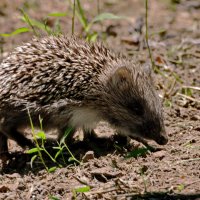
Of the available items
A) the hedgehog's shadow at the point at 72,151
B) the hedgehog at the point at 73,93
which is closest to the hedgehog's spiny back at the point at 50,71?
the hedgehog at the point at 73,93

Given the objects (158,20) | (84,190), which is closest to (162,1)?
(158,20)

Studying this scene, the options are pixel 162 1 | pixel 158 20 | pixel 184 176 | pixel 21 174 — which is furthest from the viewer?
pixel 162 1

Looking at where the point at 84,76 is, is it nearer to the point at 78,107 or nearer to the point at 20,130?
the point at 78,107

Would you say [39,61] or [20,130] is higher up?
[39,61]

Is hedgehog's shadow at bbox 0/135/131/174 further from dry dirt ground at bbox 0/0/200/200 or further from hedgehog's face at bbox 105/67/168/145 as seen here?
hedgehog's face at bbox 105/67/168/145

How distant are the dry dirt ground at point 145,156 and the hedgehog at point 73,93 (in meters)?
0.32

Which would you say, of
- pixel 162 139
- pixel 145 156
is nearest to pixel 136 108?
pixel 162 139

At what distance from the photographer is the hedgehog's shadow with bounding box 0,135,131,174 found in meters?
7.27

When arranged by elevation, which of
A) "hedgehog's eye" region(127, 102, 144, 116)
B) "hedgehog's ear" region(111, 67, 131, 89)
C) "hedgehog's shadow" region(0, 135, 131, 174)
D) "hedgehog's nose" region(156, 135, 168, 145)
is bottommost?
"hedgehog's shadow" region(0, 135, 131, 174)

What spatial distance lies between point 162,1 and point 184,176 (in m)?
8.58

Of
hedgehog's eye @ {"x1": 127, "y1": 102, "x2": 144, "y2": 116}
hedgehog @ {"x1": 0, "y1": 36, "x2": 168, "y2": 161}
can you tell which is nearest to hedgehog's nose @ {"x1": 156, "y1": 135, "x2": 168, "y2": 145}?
hedgehog @ {"x1": 0, "y1": 36, "x2": 168, "y2": 161}

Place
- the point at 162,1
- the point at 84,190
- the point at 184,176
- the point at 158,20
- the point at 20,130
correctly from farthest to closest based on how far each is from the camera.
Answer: the point at 162,1 < the point at 158,20 < the point at 20,130 < the point at 184,176 < the point at 84,190

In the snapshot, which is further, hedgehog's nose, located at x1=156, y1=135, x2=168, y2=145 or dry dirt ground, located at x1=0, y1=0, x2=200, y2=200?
hedgehog's nose, located at x1=156, y1=135, x2=168, y2=145

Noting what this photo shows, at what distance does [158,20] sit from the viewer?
42.2ft
